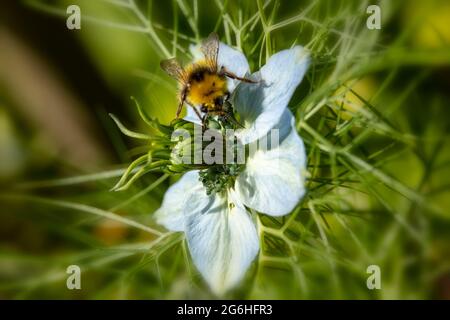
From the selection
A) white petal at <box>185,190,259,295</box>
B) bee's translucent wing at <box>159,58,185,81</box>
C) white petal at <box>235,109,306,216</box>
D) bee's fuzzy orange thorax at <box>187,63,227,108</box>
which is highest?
bee's translucent wing at <box>159,58,185,81</box>

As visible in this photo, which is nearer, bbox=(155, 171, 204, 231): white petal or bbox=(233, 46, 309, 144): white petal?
bbox=(233, 46, 309, 144): white petal

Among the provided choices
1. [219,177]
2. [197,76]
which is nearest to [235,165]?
[219,177]

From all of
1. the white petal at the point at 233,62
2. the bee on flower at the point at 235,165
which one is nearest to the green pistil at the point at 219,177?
the bee on flower at the point at 235,165

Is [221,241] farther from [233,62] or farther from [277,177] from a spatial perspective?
[233,62]

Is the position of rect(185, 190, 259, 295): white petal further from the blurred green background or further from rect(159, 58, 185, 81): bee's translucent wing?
rect(159, 58, 185, 81): bee's translucent wing

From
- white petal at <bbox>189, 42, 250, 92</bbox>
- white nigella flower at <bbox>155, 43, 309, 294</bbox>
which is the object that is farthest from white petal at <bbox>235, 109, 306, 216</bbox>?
white petal at <bbox>189, 42, 250, 92</bbox>

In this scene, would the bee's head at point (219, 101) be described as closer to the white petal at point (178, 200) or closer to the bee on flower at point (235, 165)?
the bee on flower at point (235, 165)

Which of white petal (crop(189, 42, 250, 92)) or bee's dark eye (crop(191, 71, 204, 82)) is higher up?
white petal (crop(189, 42, 250, 92))
